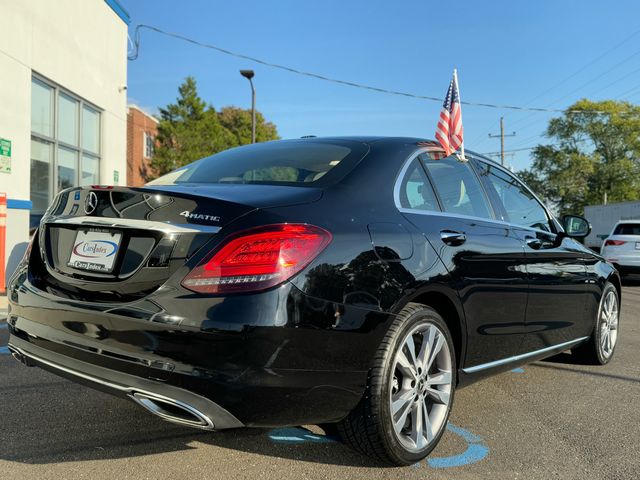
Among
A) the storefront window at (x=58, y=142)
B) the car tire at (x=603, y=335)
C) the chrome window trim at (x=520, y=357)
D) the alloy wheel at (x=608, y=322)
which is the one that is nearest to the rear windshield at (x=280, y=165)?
the chrome window trim at (x=520, y=357)

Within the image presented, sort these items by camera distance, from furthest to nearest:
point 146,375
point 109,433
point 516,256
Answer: point 516,256 → point 109,433 → point 146,375

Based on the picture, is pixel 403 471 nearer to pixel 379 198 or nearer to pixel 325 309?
pixel 325 309

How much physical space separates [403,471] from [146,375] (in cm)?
125

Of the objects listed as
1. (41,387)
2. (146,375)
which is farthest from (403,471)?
(41,387)

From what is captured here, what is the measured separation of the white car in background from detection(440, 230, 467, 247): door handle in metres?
11.8

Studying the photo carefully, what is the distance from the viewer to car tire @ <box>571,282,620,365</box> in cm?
457

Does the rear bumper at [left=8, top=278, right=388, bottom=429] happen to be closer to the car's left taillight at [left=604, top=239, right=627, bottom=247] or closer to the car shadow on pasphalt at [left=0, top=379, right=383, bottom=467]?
the car shadow on pasphalt at [left=0, top=379, right=383, bottom=467]

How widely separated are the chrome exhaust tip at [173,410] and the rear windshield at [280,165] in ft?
3.61

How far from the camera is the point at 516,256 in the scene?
3.39 metres

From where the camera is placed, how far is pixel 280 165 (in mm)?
3018

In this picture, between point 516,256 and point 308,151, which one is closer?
point 308,151

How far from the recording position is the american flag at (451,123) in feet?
11.7

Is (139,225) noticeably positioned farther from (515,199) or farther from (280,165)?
(515,199)

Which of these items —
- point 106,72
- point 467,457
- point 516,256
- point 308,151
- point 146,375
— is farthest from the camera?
point 106,72
